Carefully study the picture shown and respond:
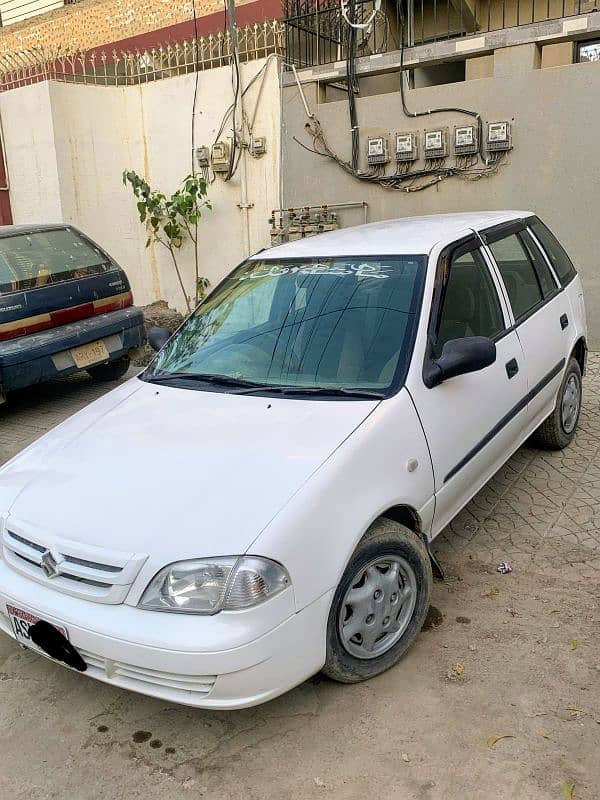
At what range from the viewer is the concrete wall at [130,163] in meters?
8.88

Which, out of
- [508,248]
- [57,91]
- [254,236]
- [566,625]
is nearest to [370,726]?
[566,625]

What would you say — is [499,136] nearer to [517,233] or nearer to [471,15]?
[471,15]

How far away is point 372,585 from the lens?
2730 mm

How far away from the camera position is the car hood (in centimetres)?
244

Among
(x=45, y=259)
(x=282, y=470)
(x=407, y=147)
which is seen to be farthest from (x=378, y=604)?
(x=407, y=147)

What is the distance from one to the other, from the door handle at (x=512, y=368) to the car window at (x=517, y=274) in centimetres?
32

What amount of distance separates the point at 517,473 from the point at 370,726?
2.43 meters

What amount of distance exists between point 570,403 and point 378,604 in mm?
2759

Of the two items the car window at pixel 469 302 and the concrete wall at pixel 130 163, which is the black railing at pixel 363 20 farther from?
the car window at pixel 469 302

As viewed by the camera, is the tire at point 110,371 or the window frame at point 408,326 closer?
the window frame at point 408,326

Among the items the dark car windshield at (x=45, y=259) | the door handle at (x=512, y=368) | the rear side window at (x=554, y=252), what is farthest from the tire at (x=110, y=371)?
the door handle at (x=512, y=368)

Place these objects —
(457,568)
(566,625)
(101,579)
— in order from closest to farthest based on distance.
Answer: (101,579), (566,625), (457,568)

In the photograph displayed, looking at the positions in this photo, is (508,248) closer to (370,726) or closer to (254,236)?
(370,726)

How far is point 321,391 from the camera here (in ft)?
10.3
